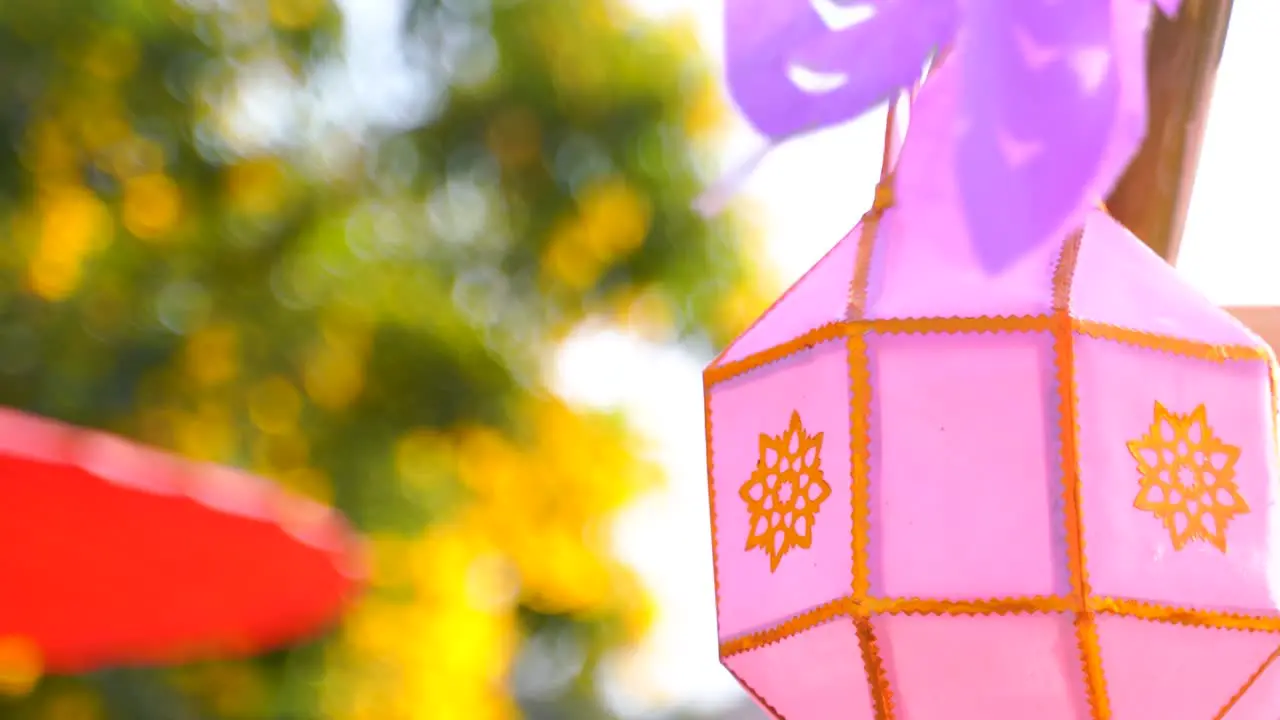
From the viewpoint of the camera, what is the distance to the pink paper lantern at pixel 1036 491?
3.09 feet

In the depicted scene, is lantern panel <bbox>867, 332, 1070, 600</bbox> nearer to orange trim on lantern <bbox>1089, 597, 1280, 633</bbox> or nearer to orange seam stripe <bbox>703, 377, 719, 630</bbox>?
orange trim on lantern <bbox>1089, 597, 1280, 633</bbox>

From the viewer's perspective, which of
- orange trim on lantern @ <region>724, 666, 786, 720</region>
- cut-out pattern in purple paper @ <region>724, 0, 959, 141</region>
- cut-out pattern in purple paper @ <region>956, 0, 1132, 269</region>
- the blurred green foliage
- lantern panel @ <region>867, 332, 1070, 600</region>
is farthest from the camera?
the blurred green foliage

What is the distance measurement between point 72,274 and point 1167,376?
480 centimetres

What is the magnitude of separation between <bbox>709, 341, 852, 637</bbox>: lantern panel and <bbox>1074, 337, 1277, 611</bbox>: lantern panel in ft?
0.47

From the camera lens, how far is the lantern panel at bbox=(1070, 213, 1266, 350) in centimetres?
98

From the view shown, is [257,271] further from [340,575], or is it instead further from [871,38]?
[871,38]

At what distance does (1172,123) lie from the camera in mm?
1173

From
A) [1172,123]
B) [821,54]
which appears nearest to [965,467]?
[821,54]

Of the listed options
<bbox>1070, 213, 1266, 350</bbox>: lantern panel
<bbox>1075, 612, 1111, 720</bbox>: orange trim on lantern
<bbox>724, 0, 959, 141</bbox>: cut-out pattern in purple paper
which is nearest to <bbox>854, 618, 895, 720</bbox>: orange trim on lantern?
<bbox>1075, 612, 1111, 720</bbox>: orange trim on lantern

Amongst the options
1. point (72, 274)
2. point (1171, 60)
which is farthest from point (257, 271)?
point (1171, 60)

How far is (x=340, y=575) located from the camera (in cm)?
130

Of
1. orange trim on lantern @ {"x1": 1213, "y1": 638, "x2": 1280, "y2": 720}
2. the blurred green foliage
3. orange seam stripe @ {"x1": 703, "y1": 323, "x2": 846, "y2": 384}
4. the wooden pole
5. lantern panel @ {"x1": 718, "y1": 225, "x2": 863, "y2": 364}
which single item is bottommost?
orange trim on lantern @ {"x1": 1213, "y1": 638, "x2": 1280, "y2": 720}

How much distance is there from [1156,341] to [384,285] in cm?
490

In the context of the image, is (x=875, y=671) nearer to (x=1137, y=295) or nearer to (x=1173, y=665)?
(x=1173, y=665)
